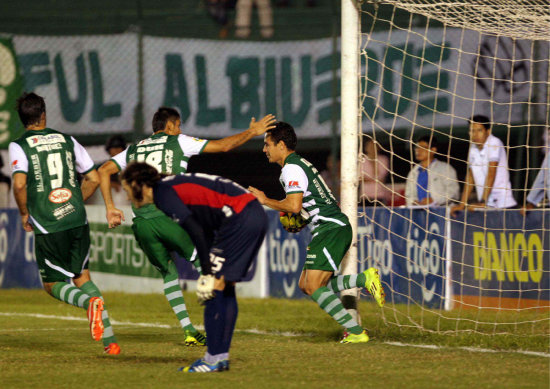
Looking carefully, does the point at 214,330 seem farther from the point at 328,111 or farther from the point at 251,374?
the point at 328,111

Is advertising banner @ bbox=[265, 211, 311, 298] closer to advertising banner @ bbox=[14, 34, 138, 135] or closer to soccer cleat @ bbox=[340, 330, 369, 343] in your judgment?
advertising banner @ bbox=[14, 34, 138, 135]

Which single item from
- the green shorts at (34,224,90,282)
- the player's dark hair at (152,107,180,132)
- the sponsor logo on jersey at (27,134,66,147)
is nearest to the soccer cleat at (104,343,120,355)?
the green shorts at (34,224,90,282)

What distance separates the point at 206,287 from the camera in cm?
642

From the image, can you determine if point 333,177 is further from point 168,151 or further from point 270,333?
point 168,151

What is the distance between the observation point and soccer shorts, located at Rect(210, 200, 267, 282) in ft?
21.5

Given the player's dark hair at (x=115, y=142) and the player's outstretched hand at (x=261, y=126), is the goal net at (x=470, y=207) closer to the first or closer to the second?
the player's outstretched hand at (x=261, y=126)

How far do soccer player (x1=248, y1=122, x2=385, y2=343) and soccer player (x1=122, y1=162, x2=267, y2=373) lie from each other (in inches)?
67.2

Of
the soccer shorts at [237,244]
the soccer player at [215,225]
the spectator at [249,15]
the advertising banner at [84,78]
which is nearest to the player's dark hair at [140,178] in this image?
the soccer player at [215,225]

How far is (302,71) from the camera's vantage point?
50.6 feet

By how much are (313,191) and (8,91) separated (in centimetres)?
873

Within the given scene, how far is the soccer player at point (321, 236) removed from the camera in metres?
8.42

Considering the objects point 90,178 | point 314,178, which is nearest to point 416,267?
point 314,178

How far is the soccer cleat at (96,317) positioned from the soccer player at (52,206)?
356 mm

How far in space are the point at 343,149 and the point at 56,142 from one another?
8.36 ft
